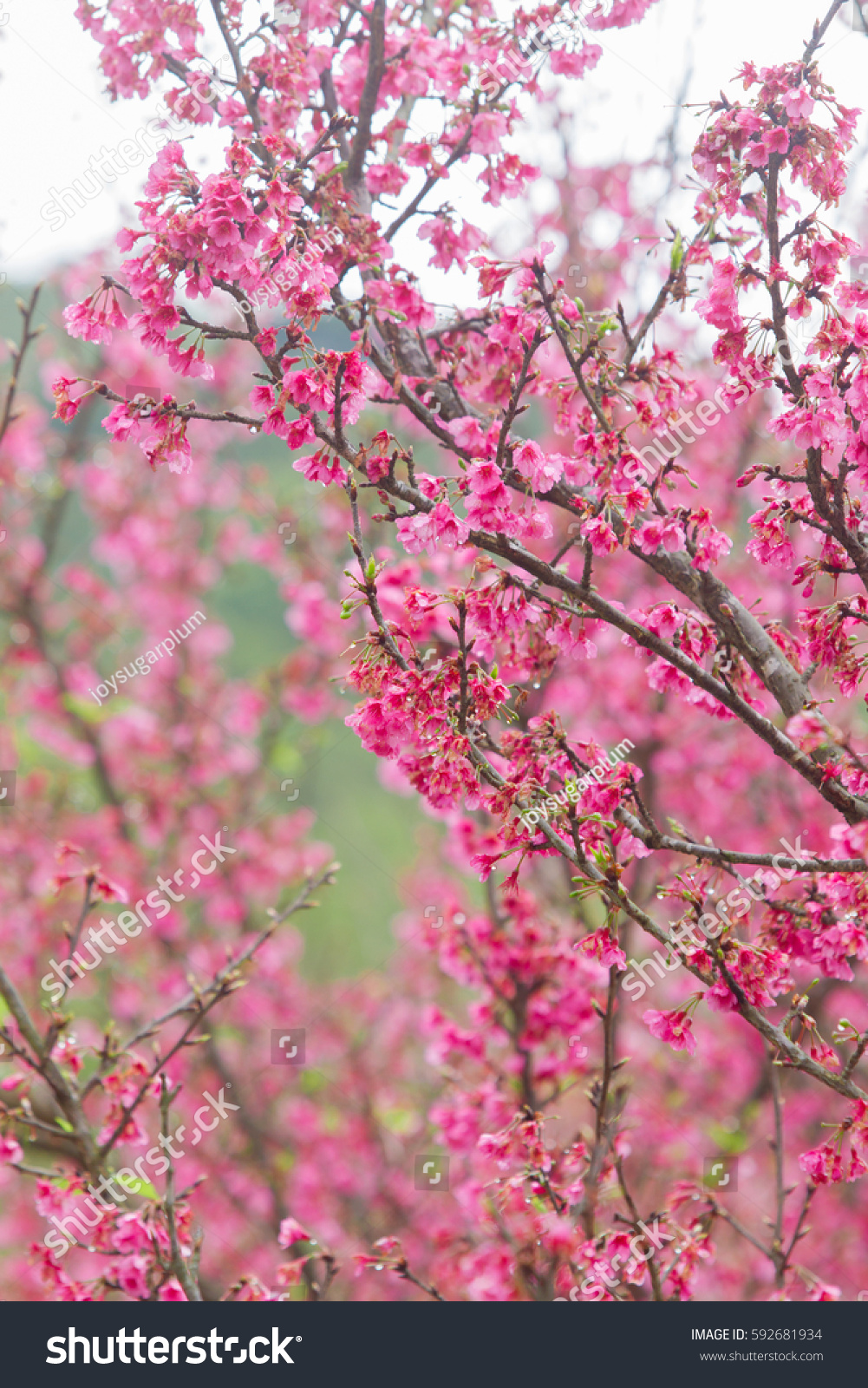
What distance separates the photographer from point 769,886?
98.9 inches

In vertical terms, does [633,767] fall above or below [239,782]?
below

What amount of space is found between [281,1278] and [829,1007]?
5.55 m

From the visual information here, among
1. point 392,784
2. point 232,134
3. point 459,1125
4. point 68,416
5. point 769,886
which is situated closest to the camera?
point 68,416

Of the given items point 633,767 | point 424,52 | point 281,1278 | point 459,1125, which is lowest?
point 281,1278

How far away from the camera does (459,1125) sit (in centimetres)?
402

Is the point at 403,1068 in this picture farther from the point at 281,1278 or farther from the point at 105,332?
the point at 105,332

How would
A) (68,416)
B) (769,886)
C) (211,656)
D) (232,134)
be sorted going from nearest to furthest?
(68,416), (769,886), (232,134), (211,656)

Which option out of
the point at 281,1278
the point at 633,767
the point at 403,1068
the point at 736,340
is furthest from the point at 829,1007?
the point at 736,340

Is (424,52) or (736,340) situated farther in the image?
(424,52)

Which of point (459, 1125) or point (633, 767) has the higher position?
point (633, 767)

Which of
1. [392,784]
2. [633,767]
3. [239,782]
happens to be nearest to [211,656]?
[239,782]
